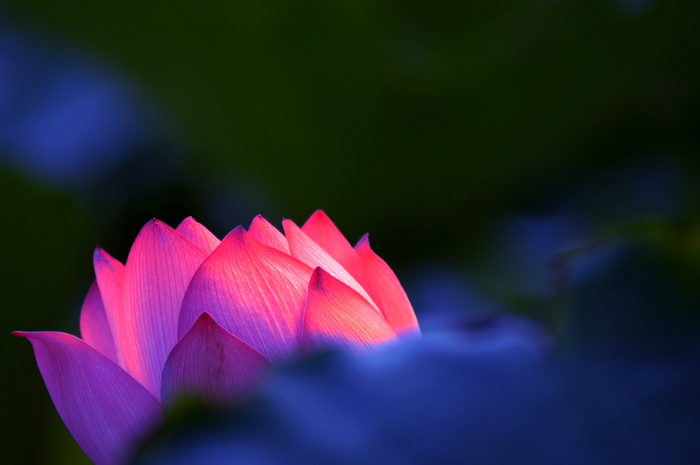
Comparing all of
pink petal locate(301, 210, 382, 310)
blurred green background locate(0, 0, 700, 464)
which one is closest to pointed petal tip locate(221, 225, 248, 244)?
pink petal locate(301, 210, 382, 310)

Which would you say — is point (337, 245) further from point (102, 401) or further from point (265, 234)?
point (102, 401)

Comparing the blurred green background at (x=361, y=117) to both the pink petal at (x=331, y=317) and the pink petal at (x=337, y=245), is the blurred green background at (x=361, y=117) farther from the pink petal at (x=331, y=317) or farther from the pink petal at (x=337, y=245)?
the pink petal at (x=331, y=317)

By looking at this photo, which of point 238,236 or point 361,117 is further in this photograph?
point 361,117

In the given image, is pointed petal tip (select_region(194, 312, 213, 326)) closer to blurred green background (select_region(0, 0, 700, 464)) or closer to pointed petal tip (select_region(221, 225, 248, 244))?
pointed petal tip (select_region(221, 225, 248, 244))

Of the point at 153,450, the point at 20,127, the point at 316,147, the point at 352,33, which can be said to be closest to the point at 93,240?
the point at 20,127

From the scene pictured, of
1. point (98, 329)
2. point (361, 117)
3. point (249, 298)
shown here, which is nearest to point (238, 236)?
point (249, 298)
